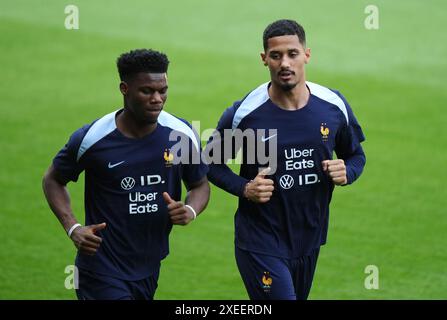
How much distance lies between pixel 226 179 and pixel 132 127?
742 mm

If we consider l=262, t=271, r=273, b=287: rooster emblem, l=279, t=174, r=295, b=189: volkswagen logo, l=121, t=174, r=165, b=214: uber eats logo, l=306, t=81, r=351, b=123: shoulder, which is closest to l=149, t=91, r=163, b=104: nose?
l=121, t=174, r=165, b=214: uber eats logo

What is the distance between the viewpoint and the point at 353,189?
449 inches

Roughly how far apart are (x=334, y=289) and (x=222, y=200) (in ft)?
8.59

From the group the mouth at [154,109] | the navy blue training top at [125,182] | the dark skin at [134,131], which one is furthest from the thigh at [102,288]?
the mouth at [154,109]

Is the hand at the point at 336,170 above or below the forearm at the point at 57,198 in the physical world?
above

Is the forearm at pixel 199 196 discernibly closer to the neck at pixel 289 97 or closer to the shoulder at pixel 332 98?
the neck at pixel 289 97

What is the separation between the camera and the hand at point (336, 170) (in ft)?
19.6

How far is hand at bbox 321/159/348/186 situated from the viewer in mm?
5980

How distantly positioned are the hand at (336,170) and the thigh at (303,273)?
23.5 inches

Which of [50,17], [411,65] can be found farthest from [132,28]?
[411,65]

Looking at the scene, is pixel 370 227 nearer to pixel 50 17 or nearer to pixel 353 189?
pixel 353 189

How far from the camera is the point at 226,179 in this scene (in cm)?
621

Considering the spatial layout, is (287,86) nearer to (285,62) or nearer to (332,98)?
(285,62)

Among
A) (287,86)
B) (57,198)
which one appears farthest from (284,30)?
(57,198)
